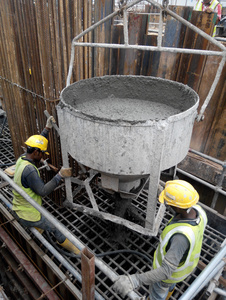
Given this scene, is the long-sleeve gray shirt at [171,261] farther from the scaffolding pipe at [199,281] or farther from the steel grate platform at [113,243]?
the steel grate platform at [113,243]

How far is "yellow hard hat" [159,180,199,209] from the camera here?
8.25 feet

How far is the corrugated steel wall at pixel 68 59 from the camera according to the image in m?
3.69

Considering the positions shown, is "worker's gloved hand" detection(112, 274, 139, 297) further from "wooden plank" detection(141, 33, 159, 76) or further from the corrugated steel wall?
"wooden plank" detection(141, 33, 159, 76)

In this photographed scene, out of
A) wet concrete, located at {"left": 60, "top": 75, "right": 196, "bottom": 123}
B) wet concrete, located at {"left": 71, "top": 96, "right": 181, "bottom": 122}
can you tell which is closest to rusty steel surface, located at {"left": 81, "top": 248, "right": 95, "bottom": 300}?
wet concrete, located at {"left": 71, "top": 96, "right": 181, "bottom": 122}

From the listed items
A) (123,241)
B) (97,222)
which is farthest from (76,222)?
(123,241)

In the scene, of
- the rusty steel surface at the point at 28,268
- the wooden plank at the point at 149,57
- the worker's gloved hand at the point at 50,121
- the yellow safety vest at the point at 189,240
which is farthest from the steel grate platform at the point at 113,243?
the wooden plank at the point at 149,57

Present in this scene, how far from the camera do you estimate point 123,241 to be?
4.13m

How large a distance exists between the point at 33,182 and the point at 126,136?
5.63 ft

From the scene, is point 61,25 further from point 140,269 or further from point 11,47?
point 140,269

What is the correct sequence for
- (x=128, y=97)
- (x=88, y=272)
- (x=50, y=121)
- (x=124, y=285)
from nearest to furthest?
1. (x=88, y=272)
2. (x=124, y=285)
3. (x=50, y=121)
4. (x=128, y=97)

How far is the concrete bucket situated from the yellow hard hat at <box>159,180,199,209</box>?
0.69ft

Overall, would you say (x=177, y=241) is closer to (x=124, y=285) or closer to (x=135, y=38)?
(x=124, y=285)

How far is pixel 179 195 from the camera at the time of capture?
253 cm

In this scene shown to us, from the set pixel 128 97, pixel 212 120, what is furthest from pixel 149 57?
pixel 212 120
